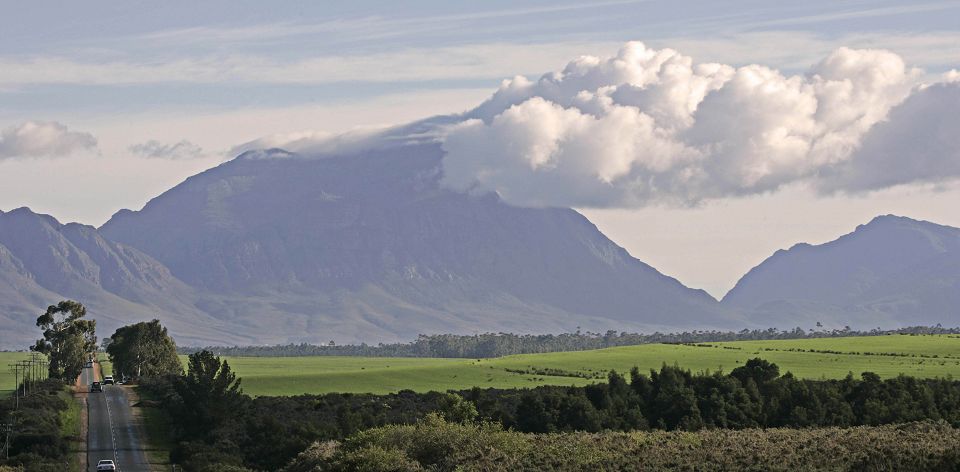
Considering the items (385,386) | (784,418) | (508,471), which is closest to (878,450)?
(508,471)

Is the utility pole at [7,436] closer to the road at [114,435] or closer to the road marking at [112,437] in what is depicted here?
the road at [114,435]

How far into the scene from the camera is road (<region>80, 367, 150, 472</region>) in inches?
4501

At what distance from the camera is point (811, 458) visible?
6019 centimetres

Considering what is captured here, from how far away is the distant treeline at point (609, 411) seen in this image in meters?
106

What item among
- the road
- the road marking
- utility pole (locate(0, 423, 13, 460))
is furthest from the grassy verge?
utility pole (locate(0, 423, 13, 460))

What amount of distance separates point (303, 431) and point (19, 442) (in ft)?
109

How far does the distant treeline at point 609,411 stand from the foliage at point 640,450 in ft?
85.0

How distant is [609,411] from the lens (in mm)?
119875

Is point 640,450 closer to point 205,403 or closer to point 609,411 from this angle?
point 609,411

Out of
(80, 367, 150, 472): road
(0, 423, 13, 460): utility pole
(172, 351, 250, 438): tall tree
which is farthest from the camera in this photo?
(172, 351, 250, 438): tall tree

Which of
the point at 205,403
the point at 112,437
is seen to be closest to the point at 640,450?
the point at 205,403

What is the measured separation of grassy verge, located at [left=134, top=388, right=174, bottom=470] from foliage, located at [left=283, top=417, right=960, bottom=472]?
44.0 metres

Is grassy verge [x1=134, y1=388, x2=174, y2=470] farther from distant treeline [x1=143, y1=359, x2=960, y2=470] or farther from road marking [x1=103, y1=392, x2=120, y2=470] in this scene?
road marking [x1=103, y1=392, x2=120, y2=470]

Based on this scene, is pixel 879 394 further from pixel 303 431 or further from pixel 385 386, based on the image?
pixel 385 386
